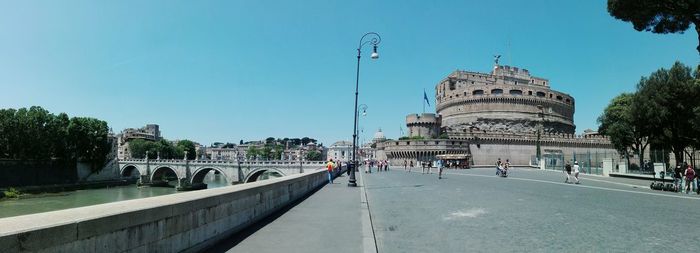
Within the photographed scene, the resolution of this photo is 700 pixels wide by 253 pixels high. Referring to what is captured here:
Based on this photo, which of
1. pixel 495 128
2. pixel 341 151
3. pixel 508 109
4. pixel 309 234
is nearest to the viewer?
pixel 309 234

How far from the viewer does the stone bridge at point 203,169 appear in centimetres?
6501

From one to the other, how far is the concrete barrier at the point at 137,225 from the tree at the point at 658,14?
55.0ft

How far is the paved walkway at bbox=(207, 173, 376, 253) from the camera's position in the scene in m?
6.74

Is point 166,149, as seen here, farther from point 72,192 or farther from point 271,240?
point 271,240

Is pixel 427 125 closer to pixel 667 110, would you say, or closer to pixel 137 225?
pixel 667 110

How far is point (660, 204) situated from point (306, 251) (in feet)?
35.2

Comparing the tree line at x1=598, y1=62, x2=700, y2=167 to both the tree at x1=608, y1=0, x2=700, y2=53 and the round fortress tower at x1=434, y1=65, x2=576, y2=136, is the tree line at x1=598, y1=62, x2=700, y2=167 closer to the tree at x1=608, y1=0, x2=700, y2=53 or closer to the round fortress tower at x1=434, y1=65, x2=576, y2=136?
the tree at x1=608, y1=0, x2=700, y2=53

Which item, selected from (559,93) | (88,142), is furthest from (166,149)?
(559,93)

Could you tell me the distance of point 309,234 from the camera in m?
7.96

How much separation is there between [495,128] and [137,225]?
88145mm

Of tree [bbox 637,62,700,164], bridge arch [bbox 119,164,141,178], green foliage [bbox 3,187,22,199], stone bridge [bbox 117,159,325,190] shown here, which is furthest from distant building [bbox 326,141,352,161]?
tree [bbox 637,62,700,164]

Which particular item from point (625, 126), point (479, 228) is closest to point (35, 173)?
point (479, 228)

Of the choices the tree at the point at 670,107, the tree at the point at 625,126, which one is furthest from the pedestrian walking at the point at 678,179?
the tree at the point at 625,126

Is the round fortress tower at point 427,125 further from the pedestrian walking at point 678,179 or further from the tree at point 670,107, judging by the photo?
the pedestrian walking at point 678,179
